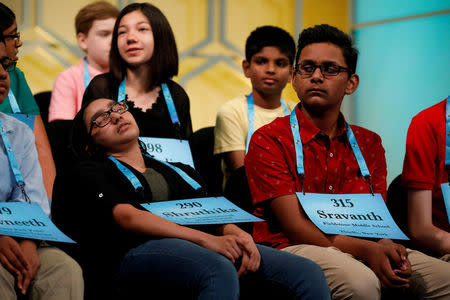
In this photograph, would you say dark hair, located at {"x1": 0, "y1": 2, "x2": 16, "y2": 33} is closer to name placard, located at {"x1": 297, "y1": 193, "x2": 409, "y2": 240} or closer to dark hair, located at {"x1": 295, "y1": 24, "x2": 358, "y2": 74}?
dark hair, located at {"x1": 295, "y1": 24, "x2": 358, "y2": 74}

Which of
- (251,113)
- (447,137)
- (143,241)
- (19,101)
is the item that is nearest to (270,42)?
(251,113)

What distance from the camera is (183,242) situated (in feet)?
6.53

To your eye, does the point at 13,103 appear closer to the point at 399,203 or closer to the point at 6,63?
the point at 6,63

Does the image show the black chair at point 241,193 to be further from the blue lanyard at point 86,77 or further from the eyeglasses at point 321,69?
→ the blue lanyard at point 86,77

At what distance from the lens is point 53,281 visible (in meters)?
1.84

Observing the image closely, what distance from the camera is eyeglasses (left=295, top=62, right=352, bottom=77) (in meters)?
2.48

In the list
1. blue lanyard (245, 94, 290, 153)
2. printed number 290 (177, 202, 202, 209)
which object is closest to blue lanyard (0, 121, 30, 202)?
printed number 290 (177, 202, 202, 209)

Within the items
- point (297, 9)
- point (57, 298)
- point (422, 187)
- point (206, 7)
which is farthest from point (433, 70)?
point (57, 298)

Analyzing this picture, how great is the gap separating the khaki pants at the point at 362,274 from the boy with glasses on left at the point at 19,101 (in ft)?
3.63

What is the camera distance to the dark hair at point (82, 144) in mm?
2430

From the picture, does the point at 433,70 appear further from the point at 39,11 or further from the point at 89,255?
the point at 89,255

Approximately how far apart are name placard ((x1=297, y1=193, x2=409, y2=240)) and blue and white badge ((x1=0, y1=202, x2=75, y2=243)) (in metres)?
0.86

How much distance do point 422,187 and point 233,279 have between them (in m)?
1.04

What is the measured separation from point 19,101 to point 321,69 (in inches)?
55.4
